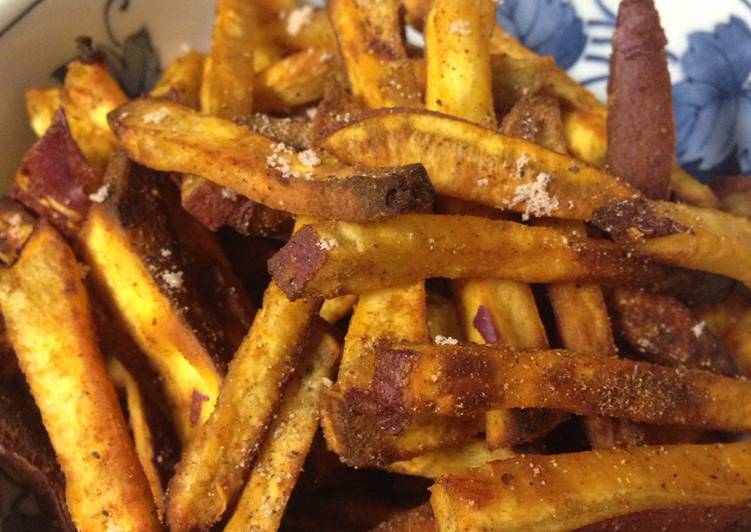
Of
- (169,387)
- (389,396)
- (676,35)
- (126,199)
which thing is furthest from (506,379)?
(676,35)

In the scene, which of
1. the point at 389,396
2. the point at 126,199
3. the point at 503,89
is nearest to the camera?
the point at 389,396

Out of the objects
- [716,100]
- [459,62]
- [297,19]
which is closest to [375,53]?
[459,62]

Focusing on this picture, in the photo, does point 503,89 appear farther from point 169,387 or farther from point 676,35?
point 169,387

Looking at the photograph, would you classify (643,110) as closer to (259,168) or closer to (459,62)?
(459,62)

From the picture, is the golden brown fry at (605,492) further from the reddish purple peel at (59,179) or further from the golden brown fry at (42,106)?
the golden brown fry at (42,106)

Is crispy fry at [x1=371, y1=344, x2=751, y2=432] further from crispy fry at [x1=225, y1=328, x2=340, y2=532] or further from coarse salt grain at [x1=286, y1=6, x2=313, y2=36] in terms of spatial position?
coarse salt grain at [x1=286, y1=6, x2=313, y2=36]

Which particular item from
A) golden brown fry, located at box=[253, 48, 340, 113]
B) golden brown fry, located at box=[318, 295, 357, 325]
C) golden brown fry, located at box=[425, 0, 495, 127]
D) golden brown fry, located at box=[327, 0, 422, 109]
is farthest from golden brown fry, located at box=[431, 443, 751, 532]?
golden brown fry, located at box=[253, 48, 340, 113]
